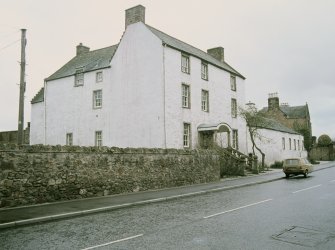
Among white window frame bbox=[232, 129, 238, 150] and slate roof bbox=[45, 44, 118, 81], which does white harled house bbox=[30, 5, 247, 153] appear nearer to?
white window frame bbox=[232, 129, 238, 150]

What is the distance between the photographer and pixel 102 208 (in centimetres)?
1114

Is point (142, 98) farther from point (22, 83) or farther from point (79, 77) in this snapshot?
point (22, 83)

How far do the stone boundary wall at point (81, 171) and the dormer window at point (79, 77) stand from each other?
1647 cm

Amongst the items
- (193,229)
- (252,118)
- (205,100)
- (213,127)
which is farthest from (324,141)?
(193,229)

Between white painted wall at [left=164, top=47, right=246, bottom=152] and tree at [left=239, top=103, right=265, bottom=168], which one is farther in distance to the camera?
tree at [left=239, top=103, right=265, bottom=168]

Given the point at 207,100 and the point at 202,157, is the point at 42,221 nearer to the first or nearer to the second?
the point at 202,157

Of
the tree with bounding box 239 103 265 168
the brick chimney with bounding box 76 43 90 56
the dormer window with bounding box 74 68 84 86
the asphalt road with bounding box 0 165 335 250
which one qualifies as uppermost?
the brick chimney with bounding box 76 43 90 56

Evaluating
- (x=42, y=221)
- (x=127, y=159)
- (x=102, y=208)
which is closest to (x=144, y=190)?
(x=127, y=159)

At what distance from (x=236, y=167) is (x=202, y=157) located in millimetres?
6341

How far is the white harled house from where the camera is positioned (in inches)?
1027

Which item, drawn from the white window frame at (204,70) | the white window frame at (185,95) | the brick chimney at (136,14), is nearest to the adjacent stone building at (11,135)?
the brick chimney at (136,14)

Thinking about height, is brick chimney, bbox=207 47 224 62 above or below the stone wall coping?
above

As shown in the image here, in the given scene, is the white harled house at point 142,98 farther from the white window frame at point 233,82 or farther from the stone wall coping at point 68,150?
the stone wall coping at point 68,150

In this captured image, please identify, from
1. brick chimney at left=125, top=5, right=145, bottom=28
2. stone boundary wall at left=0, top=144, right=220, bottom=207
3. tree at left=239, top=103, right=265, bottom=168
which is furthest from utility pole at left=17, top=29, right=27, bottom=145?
tree at left=239, top=103, right=265, bottom=168
